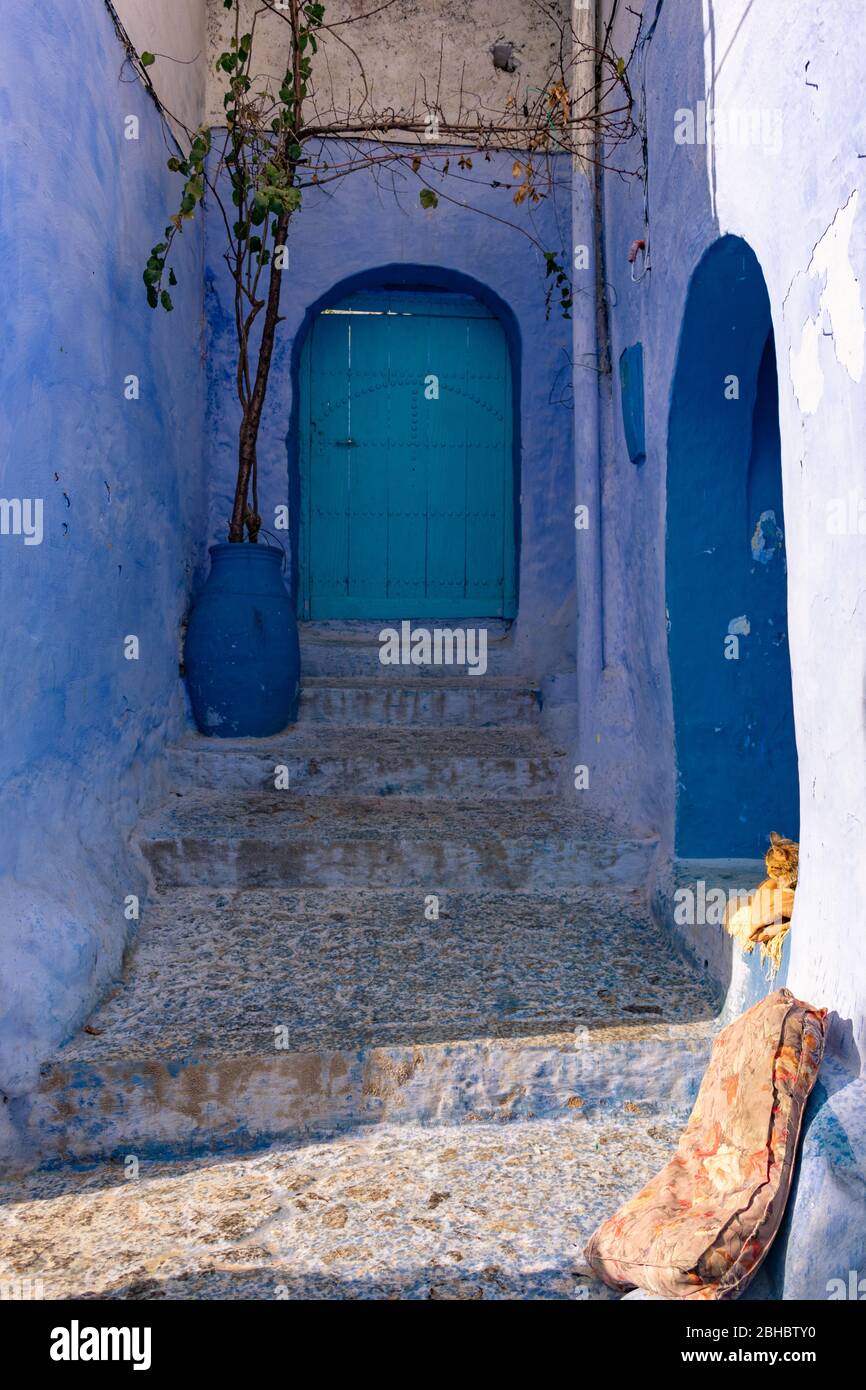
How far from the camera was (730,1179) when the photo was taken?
75.4 inches

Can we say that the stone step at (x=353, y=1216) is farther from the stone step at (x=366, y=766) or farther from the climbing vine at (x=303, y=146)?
the climbing vine at (x=303, y=146)

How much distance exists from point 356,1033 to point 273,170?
330 centimetres

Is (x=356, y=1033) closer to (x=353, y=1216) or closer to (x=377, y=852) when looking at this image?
(x=353, y=1216)

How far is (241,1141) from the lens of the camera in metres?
2.58

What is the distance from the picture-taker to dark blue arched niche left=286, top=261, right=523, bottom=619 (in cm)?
524

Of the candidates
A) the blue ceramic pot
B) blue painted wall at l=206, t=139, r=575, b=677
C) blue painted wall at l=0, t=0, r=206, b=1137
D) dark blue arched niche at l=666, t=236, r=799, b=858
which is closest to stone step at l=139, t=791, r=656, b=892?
blue painted wall at l=0, t=0, r=206, b=1137

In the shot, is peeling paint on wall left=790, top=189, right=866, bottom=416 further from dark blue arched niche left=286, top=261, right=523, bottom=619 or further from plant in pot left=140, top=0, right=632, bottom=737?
dark blue arched niche left=286, top=261, right=523, bottom=619

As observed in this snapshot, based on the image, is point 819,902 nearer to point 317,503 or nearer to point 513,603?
point 513,603

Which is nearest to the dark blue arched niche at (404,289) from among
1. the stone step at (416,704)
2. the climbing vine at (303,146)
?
the climbing vine at (303,146)

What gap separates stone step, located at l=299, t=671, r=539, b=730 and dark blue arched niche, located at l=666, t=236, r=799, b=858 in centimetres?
140

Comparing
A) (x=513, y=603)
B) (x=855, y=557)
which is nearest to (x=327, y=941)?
(x=855, y=557)

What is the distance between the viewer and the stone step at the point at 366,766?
4.06m

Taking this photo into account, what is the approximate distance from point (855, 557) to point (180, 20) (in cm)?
404

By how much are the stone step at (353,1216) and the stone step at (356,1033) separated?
0.07 meters
